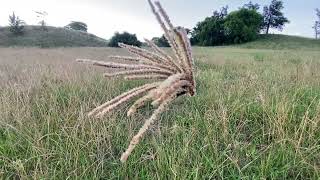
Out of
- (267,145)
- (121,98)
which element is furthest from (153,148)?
(267,145)

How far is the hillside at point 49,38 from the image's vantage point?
54500mm

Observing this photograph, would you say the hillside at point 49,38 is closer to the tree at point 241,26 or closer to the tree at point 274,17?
the tree at point 241,26

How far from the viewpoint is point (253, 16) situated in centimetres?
7881

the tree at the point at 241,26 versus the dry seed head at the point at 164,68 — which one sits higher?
the dry seed head at the point at 164,68

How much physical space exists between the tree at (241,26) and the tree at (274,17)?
7.69 metres

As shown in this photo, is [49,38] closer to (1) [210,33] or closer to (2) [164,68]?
(1) [210,33]

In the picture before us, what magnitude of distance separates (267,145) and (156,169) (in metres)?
0.87

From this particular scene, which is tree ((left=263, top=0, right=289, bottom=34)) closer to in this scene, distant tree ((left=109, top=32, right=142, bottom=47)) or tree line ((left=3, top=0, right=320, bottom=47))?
tree line ((left=3, top=0, right=320, bottom=47))

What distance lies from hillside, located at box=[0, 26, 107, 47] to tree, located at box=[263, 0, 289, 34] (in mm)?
40578

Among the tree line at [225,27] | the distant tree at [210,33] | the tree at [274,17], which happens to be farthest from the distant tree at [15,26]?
the tree at [274,17]

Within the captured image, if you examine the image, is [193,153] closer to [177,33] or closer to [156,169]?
[156,169]

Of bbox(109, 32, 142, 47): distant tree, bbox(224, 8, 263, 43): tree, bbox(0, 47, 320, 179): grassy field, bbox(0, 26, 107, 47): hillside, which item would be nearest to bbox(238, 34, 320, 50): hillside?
bbox(224, 8, 263, 43): tree

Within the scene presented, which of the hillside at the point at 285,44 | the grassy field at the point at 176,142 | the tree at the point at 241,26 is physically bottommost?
the hillside at the point at 285,44

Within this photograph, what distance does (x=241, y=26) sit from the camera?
71.4 metres
